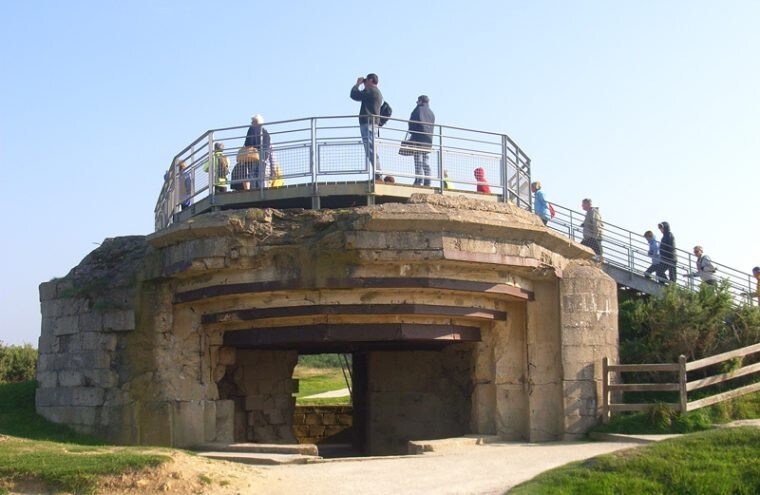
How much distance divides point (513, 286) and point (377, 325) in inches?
88.8

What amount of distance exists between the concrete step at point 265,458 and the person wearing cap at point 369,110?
4360 millimetres

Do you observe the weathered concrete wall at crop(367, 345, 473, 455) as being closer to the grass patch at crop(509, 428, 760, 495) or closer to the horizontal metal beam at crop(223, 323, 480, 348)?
the horizontal metal beam at crop(223, 323, 480, 348)

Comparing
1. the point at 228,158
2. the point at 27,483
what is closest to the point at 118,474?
the point at 27,483

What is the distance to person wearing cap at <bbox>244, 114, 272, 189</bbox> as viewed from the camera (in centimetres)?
1527

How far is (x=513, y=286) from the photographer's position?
15648mm

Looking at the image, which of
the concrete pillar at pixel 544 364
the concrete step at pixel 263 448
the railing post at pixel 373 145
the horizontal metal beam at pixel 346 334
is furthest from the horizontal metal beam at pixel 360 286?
the concrete step at pixel 263 448

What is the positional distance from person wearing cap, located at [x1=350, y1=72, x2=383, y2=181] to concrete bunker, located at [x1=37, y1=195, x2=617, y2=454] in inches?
40.4

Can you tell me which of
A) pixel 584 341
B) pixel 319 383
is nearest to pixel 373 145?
pixel 584 341

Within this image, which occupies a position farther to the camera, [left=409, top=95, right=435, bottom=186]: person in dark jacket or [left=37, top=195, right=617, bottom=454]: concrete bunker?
[left=409, top=95, right=435, bottom=186]: person in dark jacket

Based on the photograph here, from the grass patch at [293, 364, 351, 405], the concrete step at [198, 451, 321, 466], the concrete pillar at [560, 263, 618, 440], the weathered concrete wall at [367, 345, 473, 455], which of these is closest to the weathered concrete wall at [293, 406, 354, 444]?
the grass patch at [293, 364, 351, 405]

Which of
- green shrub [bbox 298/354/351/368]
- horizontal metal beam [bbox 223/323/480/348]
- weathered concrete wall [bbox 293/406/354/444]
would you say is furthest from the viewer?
green shrub [bbox 298/354/351/368]

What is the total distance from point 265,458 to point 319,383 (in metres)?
25.1

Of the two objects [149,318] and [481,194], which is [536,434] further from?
[149,318]

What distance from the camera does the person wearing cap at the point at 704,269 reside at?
1989cm
